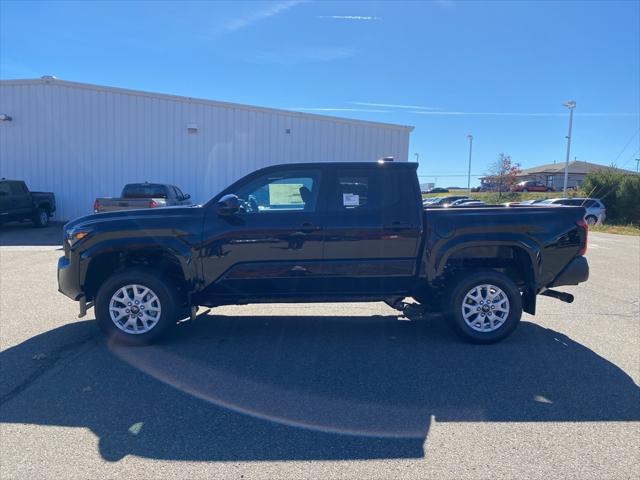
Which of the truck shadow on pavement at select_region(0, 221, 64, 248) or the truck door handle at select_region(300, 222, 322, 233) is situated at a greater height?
the truck door handle at select_region(300, 222, 322, 233)

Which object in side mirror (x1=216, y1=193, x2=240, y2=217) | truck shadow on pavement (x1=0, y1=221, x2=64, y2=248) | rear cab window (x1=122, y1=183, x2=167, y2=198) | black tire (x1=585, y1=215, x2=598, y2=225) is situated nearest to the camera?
side mirror (x1=216, y1=193, x2=240, y2=217)

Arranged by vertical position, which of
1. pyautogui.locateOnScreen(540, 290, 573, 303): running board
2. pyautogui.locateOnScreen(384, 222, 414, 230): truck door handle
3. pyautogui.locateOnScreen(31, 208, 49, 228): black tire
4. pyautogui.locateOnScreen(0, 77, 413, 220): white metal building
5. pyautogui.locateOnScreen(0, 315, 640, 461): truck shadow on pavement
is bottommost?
pyautogui.locateOnScreen(0, 315, 640, 461): truck shadow on pavement

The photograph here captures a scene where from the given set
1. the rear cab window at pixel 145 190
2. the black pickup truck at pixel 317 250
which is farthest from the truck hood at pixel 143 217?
the rear cab window at pixel 145 190

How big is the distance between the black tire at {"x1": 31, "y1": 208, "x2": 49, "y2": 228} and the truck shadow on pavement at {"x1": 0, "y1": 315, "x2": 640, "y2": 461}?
15.0 m

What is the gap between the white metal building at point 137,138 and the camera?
20344 millimetres

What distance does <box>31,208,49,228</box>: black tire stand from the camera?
18.2 m

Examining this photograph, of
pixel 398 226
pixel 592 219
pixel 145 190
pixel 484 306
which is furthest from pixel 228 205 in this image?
pixel 592 219

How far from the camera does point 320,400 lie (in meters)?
3.81

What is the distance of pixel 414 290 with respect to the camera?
531 centimetres

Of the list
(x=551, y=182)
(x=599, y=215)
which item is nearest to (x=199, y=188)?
(x=599, y=215)

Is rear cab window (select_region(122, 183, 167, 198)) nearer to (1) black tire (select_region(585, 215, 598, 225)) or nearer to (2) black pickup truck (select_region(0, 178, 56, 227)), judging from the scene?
(2) black pickup truck (select_region(0, 178, 56, 227))

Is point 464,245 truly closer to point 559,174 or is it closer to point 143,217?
point 143,217

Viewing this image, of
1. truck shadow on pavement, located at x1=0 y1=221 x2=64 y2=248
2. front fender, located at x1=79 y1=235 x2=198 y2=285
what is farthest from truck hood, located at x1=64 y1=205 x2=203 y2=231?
truck shadow on pavement, located at x1=0 y1=221 x2=64 y2=248

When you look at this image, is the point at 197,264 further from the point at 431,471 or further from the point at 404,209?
the point at 431,471
